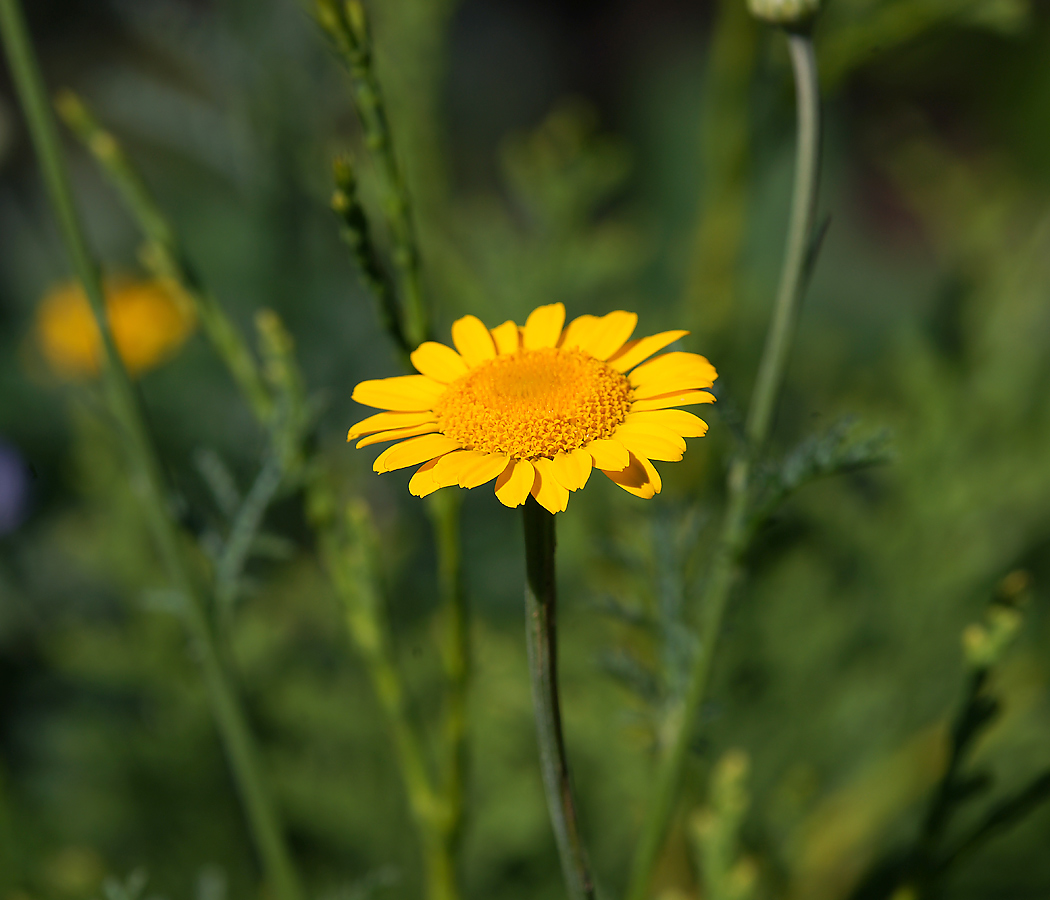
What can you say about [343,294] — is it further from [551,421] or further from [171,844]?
[551,421]

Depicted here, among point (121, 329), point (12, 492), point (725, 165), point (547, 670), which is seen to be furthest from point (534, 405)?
point (121, 329)

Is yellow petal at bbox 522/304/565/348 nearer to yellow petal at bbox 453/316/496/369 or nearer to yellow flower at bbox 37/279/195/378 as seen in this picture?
yellow petal at bbox 453/316/496/369

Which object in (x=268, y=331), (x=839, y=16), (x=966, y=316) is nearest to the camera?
(x=268, y=331)

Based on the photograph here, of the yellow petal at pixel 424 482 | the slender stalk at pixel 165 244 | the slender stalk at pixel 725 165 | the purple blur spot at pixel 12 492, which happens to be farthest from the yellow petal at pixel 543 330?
the purple blur spot at pixel 12 492

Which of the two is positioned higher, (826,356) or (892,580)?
(826,356)

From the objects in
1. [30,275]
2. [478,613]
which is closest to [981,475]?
[478,613]

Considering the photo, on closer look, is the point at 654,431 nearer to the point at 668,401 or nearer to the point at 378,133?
the point at 668,401

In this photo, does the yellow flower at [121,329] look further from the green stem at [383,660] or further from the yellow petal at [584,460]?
the yellow petal at [584,460]
